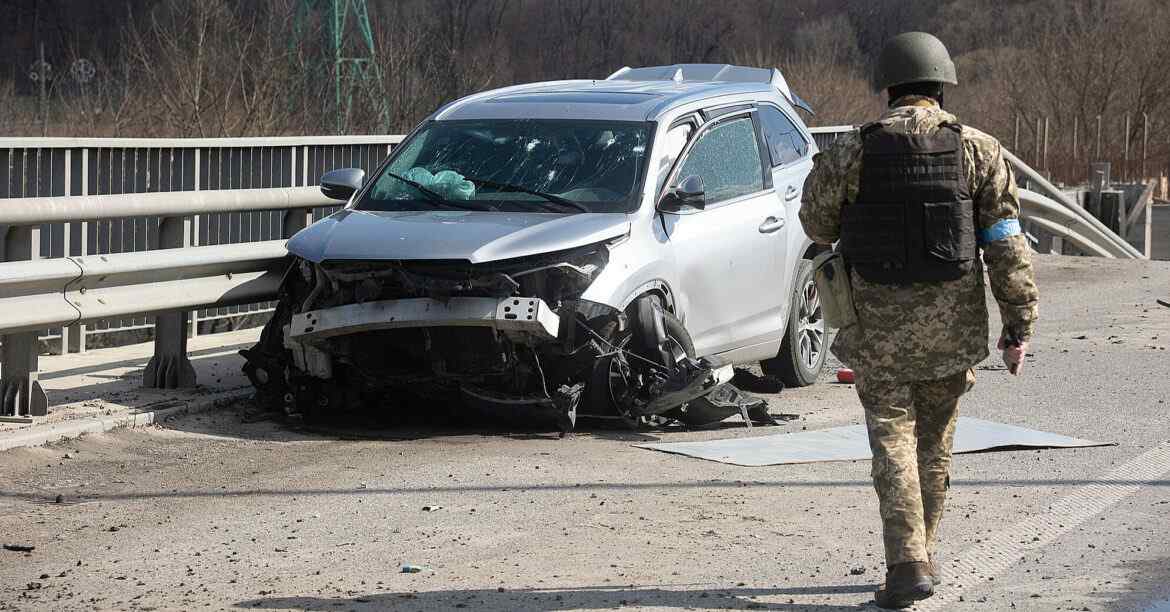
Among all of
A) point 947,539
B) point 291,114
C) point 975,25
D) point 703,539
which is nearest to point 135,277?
point 703,539

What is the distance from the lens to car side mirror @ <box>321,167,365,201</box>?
29.5 feet

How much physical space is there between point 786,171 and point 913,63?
181 inches

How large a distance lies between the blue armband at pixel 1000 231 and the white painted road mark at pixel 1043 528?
1.11 meters

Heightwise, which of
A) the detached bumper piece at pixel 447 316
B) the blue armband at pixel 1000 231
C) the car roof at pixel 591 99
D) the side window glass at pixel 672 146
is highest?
the car roof at pixel 591 99

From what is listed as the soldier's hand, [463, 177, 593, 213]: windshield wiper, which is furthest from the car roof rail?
the soldier's hand

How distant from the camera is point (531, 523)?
249 inches

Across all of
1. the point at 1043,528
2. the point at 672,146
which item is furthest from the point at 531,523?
the point at 672,146


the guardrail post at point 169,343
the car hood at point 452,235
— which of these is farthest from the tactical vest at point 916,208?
the guardrail post at point 169,343

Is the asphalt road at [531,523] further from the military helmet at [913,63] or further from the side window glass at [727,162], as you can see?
the military helmet at [913,63]

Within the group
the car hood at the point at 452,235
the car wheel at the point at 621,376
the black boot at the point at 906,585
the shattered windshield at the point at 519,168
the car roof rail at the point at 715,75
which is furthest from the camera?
the car roof rail at the point at 715,75

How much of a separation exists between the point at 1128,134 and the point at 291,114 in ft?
103

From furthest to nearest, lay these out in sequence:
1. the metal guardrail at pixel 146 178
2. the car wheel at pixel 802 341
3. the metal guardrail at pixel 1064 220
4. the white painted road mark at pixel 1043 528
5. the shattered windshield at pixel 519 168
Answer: the metal guardrail at pixel 1064 220 < the metal guardrail at pixel 146 178 < the car wheel at pixel 802 341 < the shattered windshield at pixel 519 168 < the white painted road mark at pixel 1043 528

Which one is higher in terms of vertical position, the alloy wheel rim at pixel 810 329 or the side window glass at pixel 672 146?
the side window glass at pixel 672 146

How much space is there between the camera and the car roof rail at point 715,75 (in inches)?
420
